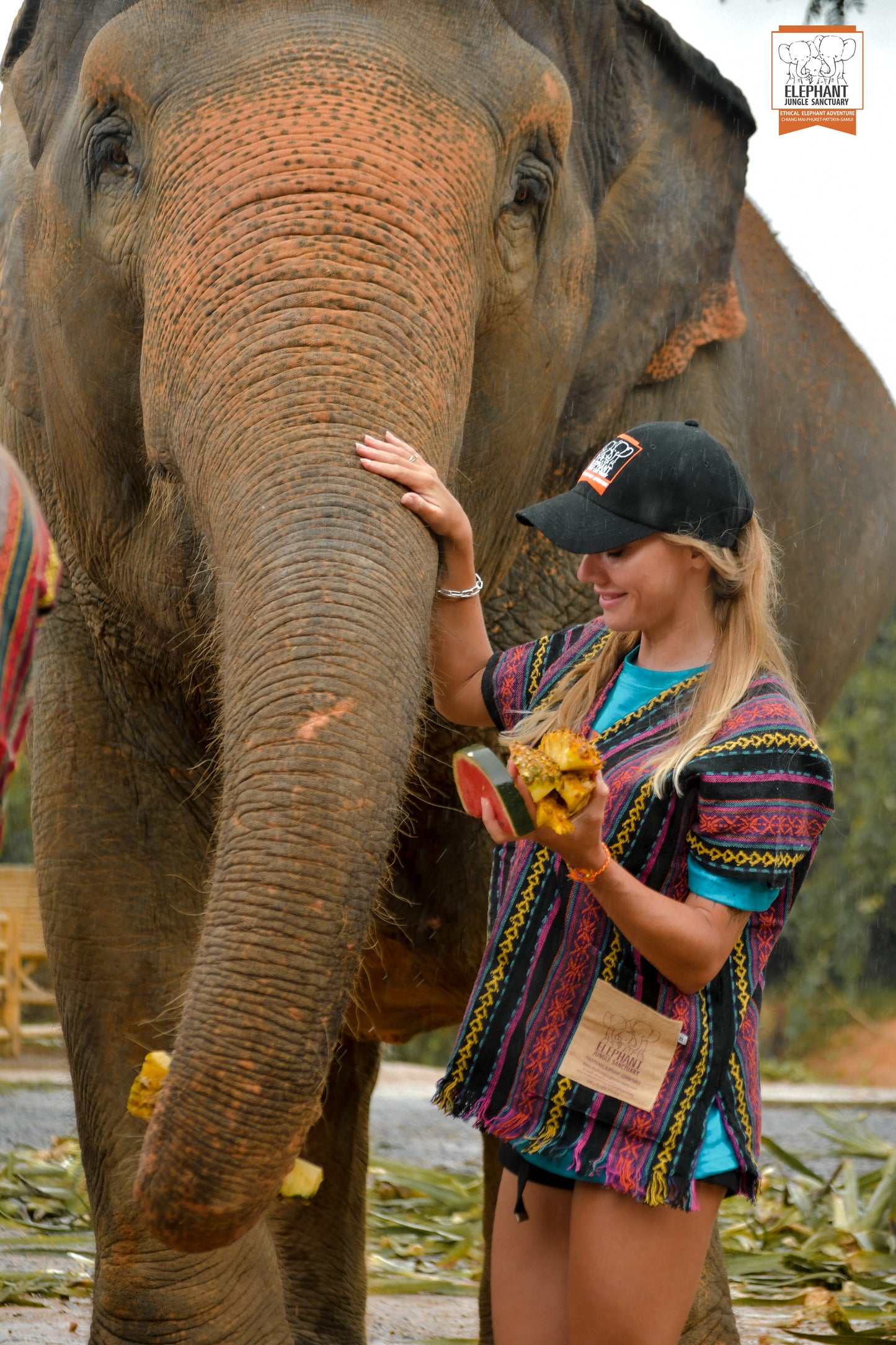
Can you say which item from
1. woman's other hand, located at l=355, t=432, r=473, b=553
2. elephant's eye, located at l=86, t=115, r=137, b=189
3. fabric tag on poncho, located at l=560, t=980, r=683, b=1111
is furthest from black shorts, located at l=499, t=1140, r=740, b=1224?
elephant's eye, located at l=86, t=115, r=137, b=189

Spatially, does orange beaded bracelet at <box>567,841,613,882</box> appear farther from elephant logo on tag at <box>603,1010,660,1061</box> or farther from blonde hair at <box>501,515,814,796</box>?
elephant logo on tag at <box>603,1010,660,1061</box>

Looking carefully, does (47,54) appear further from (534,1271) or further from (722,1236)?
(722,1236)

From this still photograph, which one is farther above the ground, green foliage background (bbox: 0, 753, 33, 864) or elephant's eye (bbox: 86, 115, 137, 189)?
elephant's eye (bbox: 86, 115, 137, 189)

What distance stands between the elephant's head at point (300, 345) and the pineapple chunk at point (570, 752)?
0.78ft

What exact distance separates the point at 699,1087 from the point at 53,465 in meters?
1.60

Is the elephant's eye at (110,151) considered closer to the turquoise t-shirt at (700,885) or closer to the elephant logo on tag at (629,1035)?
the turquoise t-shirt at (700,885)

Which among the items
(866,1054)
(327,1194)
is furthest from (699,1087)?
(866,1054)

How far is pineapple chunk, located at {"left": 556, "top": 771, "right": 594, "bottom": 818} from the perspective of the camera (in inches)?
78.0

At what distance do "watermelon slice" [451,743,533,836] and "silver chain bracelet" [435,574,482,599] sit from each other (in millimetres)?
466

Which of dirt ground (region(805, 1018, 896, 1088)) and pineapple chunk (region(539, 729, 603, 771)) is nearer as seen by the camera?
pineapple chunk (region(539, 729, 603, 771))

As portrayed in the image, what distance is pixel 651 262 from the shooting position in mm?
3393

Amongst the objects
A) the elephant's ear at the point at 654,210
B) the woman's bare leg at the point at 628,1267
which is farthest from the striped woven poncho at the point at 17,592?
the elephant's ear at the point at 654,210

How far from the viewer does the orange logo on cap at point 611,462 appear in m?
2.38

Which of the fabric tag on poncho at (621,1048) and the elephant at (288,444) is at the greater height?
the elephant at (288,444)
